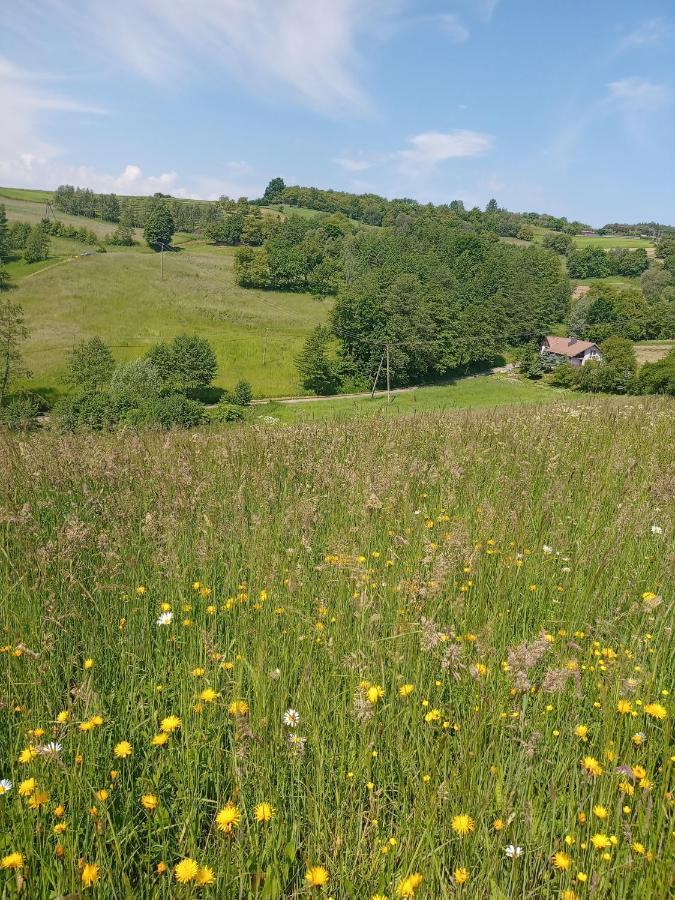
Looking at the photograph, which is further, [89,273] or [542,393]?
[89,273]

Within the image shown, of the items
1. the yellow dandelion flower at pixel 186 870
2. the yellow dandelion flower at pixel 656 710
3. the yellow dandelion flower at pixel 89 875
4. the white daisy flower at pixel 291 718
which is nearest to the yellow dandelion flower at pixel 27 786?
the yellow dandelion flower at pixel 89 875

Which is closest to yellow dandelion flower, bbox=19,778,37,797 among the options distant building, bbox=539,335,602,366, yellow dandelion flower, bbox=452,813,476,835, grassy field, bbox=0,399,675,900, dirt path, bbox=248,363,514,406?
grassy field, bbox=0,399,675,900

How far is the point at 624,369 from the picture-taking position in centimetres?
7500

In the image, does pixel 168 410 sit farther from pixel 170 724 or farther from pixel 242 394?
pixel 170 724

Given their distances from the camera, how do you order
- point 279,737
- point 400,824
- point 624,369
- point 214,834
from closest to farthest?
1. point 400,824
2. point 214,834
3. point 279,737
4. point 624,369

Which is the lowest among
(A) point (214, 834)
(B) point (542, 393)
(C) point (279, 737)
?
(B) point (542, 393)

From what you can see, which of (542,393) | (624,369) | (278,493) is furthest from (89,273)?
(278,493)

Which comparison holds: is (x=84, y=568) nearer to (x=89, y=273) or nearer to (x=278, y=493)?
(x=278, y=493)

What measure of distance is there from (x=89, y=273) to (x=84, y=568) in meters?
90.8

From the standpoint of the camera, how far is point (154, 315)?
71938mm

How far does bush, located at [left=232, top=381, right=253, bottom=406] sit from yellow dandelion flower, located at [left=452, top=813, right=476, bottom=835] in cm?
5471

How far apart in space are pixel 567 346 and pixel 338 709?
99.7 metres

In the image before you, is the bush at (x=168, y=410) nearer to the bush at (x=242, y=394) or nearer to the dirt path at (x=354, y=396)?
the bush at (x=242, y=394)

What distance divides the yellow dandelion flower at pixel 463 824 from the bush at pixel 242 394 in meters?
54.7
